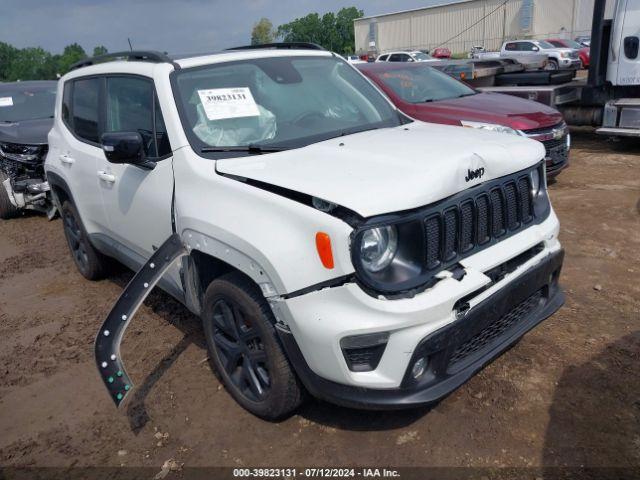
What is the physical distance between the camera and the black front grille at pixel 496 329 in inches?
103

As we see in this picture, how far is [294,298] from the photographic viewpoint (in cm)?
238

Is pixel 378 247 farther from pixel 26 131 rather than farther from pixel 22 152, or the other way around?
pixel 26 131

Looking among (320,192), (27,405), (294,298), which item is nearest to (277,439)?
(294,298)

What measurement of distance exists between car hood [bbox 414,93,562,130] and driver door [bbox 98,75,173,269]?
420 cm

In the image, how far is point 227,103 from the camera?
3.23 meters

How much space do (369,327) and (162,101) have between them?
1904 millimetres

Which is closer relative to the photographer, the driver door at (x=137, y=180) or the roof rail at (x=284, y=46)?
the driver door at (x=137, y=180)

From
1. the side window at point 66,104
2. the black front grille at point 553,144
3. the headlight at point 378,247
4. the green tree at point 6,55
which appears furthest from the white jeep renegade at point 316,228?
the green tree at point 6,55

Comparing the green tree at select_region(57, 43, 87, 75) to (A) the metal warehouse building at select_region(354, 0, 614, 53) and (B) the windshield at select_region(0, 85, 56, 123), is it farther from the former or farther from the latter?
(B) the windshield at select_region(0, 85, 56, 123)

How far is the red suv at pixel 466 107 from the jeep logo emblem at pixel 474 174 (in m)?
3.82

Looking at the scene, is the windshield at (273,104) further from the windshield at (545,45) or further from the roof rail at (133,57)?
the windshield at (545,45)

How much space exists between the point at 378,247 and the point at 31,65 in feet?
226

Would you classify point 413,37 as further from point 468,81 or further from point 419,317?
point 419,317

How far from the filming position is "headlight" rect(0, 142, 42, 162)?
729 cm
